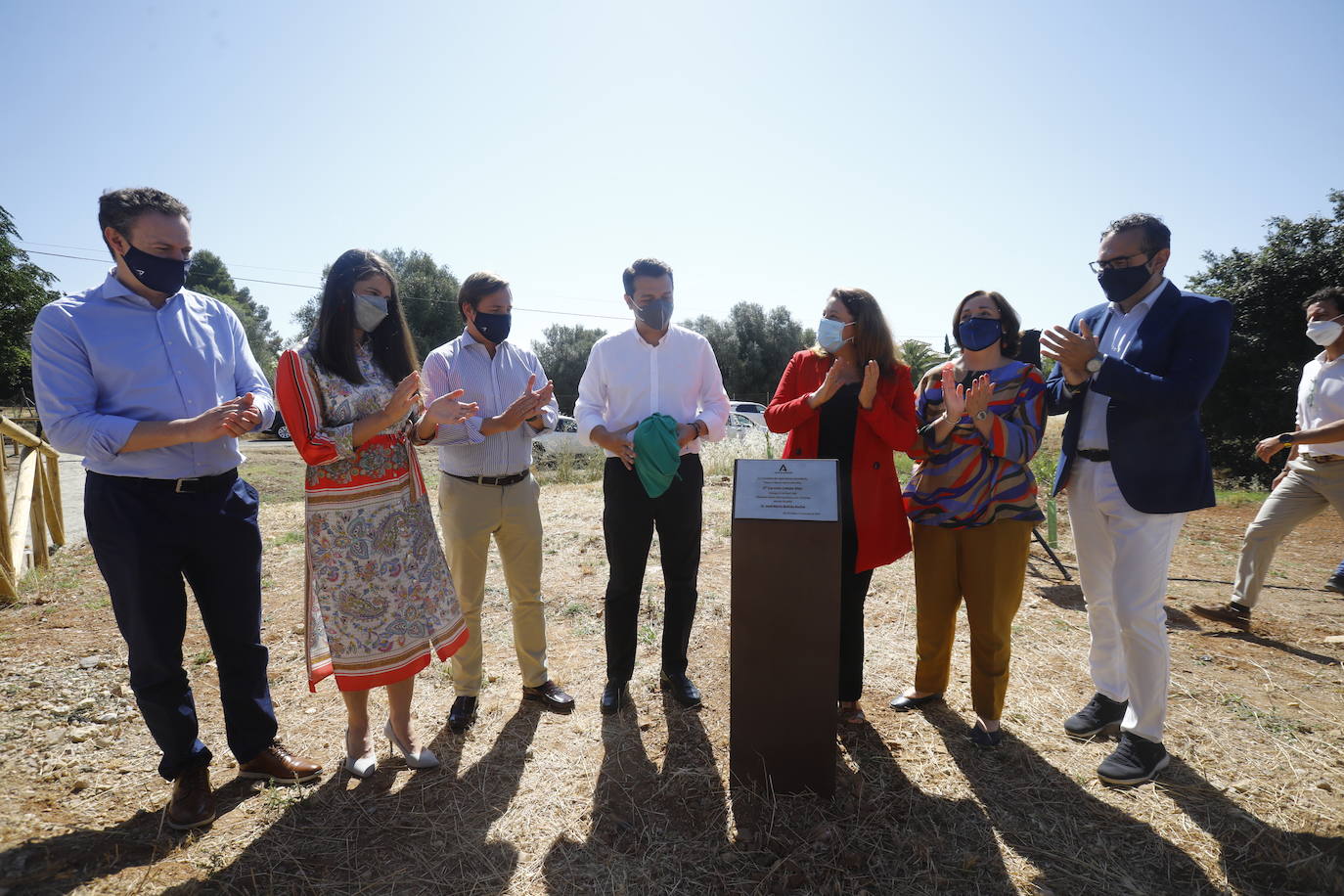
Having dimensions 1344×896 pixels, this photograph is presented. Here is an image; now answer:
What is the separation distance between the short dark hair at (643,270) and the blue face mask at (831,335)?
2.77 ft

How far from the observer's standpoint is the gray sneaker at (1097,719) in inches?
123

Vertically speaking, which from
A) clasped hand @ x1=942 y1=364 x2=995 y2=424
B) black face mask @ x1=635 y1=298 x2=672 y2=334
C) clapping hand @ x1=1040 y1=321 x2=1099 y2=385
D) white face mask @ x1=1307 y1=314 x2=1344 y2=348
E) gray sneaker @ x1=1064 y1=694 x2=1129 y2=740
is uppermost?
white face mask @ x1=1307 y1=314 x2=1344 y2=348

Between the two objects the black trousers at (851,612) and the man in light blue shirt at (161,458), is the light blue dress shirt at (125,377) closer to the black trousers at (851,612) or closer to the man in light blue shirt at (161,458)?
the man in light blue shirt at (161,458)

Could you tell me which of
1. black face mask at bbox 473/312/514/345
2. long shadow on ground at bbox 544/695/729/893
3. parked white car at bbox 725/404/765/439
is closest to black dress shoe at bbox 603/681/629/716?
long shadow on ground at bbox 544/695/729/893

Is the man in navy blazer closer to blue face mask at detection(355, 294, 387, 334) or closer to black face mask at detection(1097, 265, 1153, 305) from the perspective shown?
black face mask at detection(1097, 265, 1153, 305)

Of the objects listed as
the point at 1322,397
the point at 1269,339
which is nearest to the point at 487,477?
the point at 1322,397

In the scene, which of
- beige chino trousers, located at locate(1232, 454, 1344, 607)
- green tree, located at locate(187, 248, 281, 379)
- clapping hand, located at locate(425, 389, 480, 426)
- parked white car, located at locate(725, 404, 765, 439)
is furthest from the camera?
green tree, located at locate(187, 248, 281, 379)

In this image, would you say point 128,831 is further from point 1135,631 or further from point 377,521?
point 1135,631

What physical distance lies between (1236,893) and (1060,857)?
19.8 inches

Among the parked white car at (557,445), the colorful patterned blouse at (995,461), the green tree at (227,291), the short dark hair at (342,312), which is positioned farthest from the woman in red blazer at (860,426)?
the green tree at (227,291)

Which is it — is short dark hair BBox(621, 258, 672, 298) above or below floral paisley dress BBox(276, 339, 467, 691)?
above

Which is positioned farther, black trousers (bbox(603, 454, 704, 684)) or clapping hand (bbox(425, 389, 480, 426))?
black trousers (bbox(603, 454, 704, 684))

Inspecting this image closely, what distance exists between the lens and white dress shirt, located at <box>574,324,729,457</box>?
3.41 metres

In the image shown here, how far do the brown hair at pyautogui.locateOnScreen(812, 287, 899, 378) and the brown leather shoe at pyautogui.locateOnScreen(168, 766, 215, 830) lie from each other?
10.6 feet
